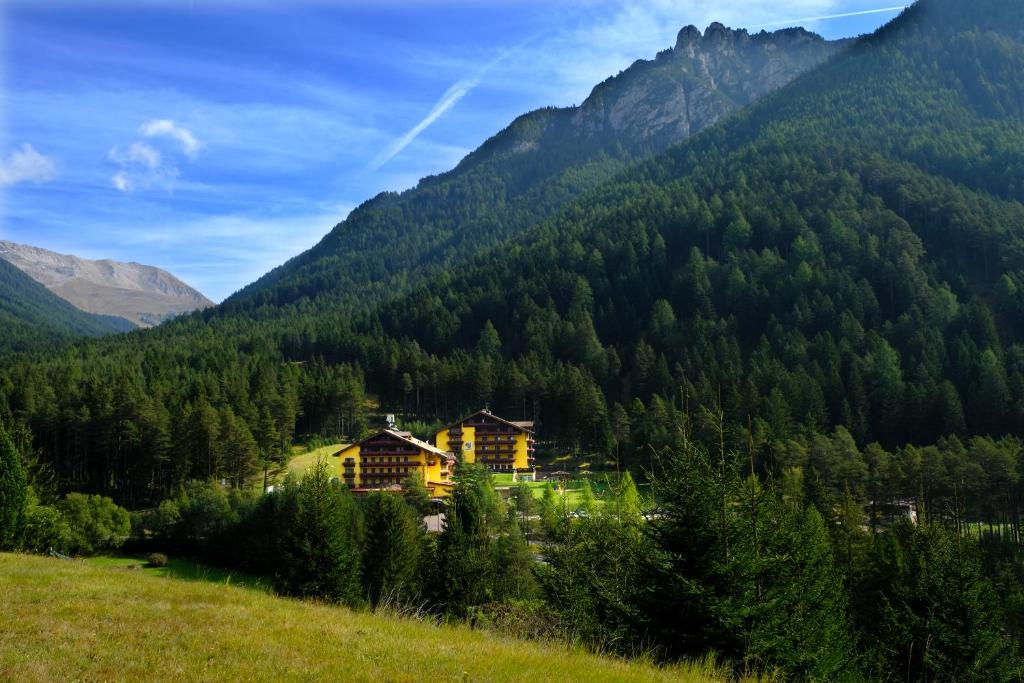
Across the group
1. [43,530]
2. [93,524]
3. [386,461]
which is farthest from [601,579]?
[386,461]

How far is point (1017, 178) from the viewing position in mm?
134875

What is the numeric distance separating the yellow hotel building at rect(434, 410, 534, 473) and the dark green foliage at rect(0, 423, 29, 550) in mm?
54862

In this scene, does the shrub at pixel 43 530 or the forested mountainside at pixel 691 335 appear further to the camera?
the forested mountainside at pixel 691 335

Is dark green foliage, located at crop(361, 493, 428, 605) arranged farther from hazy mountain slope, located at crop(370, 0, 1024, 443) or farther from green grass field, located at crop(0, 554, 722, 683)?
hazy mountain slope, located at crop(370, 0, 1024, 443)

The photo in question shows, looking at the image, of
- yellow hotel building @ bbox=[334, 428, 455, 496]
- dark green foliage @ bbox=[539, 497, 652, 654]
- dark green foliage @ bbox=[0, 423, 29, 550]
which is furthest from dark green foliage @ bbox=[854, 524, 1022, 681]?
yellow hotel building @ bbox=[334, 428, 455, 496]

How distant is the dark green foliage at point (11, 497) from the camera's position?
41209 mm

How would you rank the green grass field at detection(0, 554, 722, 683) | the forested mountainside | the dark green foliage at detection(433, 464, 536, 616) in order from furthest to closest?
the forested mountainside → the dark green foliage at detection(433, 464, 536, 616) → the green grass field at detection(0, 554, 722, 683)

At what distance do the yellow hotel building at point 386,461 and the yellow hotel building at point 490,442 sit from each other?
25.3ft

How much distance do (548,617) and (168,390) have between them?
89.5 meters

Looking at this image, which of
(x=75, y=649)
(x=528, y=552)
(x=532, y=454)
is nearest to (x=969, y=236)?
(x=532, y=454)

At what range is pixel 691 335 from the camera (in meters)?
114

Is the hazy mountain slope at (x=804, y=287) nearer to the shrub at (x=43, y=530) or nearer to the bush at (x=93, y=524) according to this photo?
the bush at (x=93, y=524)

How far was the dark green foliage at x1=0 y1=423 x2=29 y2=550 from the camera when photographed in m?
41.2

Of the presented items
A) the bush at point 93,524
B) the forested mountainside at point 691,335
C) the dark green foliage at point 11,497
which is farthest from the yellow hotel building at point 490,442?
the dark green foliage at point 11,497
